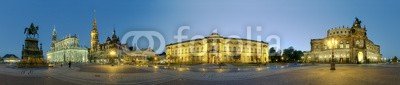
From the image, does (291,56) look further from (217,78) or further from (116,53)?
(217,78)

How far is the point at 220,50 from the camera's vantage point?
329 ft

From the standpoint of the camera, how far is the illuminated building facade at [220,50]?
328 feet

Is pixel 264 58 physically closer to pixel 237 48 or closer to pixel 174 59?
pixel 237 48

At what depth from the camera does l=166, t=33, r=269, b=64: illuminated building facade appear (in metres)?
100

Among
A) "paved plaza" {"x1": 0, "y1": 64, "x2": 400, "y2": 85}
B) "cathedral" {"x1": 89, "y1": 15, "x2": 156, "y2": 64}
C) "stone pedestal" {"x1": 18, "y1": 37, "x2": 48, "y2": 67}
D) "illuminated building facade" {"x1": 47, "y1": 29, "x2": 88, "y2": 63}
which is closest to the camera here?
"paved plaza" {"x1": 0, "y1": 64, "x2": 400, "y2": 85}

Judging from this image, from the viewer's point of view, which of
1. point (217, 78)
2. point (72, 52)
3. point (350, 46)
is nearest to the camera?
point (217, 78)

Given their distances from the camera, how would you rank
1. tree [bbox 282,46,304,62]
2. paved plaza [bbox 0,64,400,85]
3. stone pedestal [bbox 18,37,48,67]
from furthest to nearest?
tree [bbox 282,46,304,62] < stone pedestal [bbox 18,37,48,67] < paved plaza [bbox 0,64,400,85]

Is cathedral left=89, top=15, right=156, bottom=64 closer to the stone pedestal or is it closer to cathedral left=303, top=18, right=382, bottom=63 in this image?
cathedral left=303, top=18, right=382, bottom=63

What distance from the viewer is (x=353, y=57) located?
282 ft

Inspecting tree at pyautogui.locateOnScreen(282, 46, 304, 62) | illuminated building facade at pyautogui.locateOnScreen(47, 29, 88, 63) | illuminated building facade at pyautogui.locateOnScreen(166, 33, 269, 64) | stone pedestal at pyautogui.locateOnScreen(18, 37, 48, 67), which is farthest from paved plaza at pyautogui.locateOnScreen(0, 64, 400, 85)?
illuminated building facade at pyautogui.locateOnScreen(47, 29, 88, 63)

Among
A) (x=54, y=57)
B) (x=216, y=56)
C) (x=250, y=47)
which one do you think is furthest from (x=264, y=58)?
(x=54, y=57)


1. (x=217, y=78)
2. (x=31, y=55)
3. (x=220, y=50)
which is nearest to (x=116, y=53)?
(x=220, y=50)

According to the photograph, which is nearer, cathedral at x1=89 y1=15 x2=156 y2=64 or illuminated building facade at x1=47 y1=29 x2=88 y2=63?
cathedral at x1=89 y1=15 x2=156 y2=64

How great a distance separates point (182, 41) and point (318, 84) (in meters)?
105
